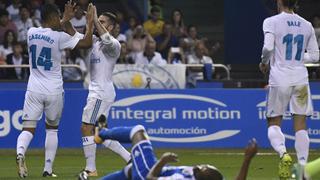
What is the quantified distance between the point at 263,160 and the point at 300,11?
36.7ft

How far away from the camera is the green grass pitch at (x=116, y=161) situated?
16.6 meters

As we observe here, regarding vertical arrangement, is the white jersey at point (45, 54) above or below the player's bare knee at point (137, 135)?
Answer: above

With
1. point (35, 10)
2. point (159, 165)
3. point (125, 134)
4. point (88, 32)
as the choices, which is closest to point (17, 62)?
point (35, 10)

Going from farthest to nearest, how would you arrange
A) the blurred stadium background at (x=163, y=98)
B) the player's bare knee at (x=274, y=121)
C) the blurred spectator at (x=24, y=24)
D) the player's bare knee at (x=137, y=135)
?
the blurred spectator at (x=24, y=24)
the blurred stadium background at (x=163, y=98)
the player's bare knee at (x=274, y=121)
the player's bare knee at (x=137, y=135)

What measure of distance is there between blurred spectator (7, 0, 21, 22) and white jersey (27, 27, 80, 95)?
10617 mm

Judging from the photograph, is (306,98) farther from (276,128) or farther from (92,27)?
(92,27)

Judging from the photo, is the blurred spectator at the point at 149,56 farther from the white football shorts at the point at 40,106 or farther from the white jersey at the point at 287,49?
the white jersey at the point at 287,49

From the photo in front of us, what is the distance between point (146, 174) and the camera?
37.6 ft

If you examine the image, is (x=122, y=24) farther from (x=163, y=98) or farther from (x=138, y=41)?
(x=163, y=98)

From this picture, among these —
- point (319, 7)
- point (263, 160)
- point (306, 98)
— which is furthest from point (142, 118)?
point (319, 7)

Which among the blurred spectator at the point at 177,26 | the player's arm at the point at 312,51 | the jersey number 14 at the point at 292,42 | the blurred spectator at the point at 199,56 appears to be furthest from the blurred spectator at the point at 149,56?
the jersey number 14 at the point at 292,42

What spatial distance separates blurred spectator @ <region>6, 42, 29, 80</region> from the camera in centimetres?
2464

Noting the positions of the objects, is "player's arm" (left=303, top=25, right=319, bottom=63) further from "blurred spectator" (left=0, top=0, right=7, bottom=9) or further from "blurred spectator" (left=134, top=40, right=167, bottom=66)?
"blurred spectator" (left=0, top=0, right=7, bottom=9)

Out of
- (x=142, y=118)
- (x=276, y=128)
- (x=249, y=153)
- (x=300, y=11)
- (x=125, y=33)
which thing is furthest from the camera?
(x=300, y=11)
